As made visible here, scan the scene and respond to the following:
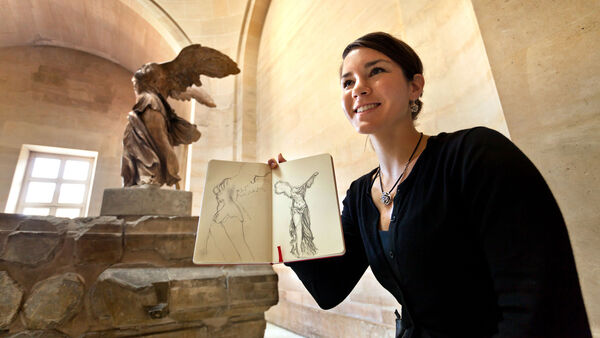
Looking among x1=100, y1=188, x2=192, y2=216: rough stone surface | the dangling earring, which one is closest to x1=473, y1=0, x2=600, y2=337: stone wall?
the dangling earring

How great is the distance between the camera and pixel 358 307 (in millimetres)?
2000

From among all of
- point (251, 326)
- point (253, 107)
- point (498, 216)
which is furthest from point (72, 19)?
point (498, 216)

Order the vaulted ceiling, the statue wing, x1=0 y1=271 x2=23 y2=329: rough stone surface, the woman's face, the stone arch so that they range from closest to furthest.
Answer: the woman's face, x1=0 y1=271 x2=23 y2=329: rough stone surface, the statue wing, the stone arch, the vaulted ceiling

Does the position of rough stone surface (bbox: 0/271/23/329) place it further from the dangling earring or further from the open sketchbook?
the dangling earring

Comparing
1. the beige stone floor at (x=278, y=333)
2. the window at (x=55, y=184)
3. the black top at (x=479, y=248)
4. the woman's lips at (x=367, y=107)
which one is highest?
the window at (x=55, y=184)

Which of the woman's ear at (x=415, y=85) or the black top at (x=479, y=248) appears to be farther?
the woman's ear at (x=415, y=85)

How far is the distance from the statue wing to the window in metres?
4.18

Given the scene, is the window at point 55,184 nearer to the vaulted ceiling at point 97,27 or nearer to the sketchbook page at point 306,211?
the vaulted ceiling at point 97,27

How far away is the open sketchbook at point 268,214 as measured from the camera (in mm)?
784

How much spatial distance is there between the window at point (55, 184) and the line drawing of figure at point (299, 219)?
6379mm

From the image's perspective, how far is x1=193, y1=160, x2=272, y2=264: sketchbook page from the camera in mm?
806

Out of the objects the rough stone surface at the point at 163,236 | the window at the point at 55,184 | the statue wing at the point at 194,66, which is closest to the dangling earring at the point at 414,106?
the rough stone surface at the point at 163,236

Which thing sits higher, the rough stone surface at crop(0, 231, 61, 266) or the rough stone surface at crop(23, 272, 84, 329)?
the rough stone surface at crop(0, 231, 61, 266)

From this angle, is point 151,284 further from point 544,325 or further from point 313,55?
point 313,55
